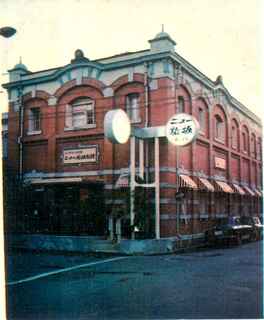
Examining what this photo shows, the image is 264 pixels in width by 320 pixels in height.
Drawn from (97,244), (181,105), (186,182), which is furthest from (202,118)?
(97,244)

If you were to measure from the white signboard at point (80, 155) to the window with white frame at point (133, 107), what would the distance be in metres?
2.20

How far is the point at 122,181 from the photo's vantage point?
1809 centimetres

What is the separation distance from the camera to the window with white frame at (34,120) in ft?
69.1

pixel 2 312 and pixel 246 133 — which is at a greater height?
pixel 246 133

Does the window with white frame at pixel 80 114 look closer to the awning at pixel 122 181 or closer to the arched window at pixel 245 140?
the awning at pixel 122 181

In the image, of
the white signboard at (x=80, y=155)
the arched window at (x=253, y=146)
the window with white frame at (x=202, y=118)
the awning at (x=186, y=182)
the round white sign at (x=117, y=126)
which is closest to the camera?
the round white sign at (x=117, y=126)

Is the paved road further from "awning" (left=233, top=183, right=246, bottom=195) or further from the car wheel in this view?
"awning" (left=233, top=183, right=246, bottom=195)

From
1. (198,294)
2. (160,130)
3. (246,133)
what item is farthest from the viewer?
(246,133)

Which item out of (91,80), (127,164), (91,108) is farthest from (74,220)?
(91,80)

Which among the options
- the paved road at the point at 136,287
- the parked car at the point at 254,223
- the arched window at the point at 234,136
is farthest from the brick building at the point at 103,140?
the paved road at the point at 136,287

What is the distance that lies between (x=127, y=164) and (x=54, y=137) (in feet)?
13.0

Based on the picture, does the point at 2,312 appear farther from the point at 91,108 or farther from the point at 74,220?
the point at 91,108

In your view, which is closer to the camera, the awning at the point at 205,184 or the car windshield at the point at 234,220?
the car windshield at the point at 234,220

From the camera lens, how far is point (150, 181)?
18203 millimetres
